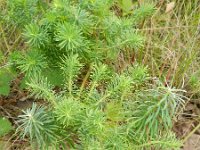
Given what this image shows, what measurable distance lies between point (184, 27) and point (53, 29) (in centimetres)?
85

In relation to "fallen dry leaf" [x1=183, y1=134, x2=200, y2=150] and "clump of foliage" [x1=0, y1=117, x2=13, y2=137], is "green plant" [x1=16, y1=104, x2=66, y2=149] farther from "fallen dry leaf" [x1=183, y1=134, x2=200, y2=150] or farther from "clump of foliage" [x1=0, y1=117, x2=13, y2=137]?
"fallen dry leaf" [x1=183, y1=134, x2=200, y2=150]

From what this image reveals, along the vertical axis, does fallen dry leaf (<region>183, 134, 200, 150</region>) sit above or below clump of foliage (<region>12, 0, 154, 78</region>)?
below

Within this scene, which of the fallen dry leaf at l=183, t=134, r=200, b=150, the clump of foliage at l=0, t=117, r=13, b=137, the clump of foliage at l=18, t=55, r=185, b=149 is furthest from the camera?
the fallen dry leaf at l=183, t=134, r=200, b=150

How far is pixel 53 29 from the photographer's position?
162 centimetres

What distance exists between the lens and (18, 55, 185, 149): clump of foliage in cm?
141

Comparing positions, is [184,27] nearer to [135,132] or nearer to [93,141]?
[135,132]

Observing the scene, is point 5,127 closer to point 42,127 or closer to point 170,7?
point 42,127

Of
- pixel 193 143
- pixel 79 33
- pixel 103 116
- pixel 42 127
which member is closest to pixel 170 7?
pixel 193 143

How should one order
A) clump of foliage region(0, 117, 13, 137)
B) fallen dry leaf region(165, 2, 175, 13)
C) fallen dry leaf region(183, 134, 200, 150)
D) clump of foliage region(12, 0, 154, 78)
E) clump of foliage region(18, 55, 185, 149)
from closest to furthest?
clump of foliage region(18, 55, 185, 149)
clump of foliage region(12, 0, 154, 78)
clump of foliage region(0, 117, 13, 137)
fallen dry leaf region(183, 134, 200, 150)
fallen dry leaf region(165, 2, 175, 13)

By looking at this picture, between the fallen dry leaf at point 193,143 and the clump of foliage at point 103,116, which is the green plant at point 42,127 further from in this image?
the fallen dry leaf at point 193,143

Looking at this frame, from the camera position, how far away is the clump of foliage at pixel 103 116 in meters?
1.41

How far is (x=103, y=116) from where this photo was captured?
1515mm

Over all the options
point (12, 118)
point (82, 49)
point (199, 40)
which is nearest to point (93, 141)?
point (82, 49)

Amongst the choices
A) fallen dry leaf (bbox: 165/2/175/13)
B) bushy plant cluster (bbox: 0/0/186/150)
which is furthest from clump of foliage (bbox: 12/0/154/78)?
fallen dry leaf (bbox: 165/2/175/13)
